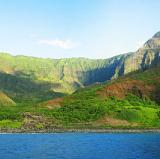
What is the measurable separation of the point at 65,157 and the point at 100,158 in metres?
8.54

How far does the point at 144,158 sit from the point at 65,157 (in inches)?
736

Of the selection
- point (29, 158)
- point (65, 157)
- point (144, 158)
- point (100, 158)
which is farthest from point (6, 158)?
point (144, 158)

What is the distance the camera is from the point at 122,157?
368ft

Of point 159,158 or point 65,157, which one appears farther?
point 65,157

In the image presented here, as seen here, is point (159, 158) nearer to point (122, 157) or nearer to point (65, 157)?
point (122, 157)

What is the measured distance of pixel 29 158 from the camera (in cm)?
11106

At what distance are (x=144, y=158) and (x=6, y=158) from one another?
103 feet

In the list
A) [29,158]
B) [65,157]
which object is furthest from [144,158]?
[29,158]

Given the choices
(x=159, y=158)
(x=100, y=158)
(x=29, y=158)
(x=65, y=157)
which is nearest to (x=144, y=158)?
(x=159, y=158)

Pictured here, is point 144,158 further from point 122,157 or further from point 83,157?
point 83,157

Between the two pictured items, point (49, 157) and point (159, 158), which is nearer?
point (159, 158)

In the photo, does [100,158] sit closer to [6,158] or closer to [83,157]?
[83,157]

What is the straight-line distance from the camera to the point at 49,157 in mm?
113500

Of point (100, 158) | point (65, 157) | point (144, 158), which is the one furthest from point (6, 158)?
point (144, 158)
